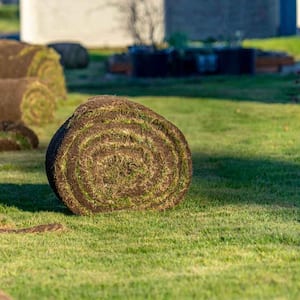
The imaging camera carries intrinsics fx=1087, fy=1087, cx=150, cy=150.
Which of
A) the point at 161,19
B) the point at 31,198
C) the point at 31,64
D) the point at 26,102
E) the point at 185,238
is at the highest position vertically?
the point at 161,19

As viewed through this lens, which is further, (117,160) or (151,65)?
(151,65)

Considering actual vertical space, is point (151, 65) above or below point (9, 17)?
below

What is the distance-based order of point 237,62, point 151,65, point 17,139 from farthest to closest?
1. point 151,65
2. point 237,62
3. point 17,139

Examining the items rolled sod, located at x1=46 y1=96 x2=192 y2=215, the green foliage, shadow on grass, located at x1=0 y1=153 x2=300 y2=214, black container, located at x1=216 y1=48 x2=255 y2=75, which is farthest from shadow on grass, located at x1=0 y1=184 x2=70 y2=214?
the green foliage

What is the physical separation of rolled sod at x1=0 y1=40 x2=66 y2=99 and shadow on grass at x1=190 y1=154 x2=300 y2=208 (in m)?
9.25

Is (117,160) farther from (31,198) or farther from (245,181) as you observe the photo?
(245,181)

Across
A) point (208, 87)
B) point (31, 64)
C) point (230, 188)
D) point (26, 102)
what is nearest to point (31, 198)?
point (230, 188)

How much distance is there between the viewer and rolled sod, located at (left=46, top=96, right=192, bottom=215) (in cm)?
1016

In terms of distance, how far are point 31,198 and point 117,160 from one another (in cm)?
150

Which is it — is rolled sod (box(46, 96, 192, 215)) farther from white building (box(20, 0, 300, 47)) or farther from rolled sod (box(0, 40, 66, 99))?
white building (box(20, 0, 300, 47))

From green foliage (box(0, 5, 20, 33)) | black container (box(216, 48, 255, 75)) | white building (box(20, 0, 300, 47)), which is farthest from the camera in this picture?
green foliage (box(0, 5, 20, 33))

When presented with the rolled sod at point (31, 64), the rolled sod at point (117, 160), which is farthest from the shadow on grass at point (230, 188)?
the rolled sod at point (31, 64)

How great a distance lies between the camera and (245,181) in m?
12.0

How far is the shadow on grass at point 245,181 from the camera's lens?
425 inches
